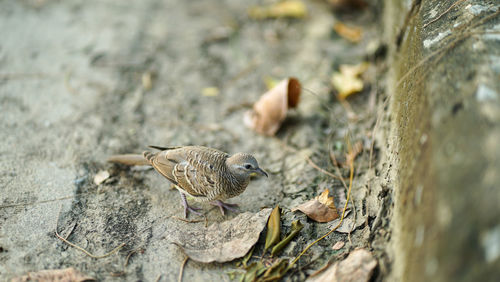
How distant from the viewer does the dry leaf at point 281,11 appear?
755 centimetres

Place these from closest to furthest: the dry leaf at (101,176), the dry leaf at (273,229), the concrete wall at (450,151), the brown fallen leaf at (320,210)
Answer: the concrete wall at (450,151)
the dry leaf at (273,229)
the brown fallen leaf at (320,210)
the dry leaf at (101,176)

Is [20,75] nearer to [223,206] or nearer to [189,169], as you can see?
[189,169]

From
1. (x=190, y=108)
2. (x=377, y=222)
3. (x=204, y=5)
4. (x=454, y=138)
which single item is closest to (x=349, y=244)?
(x=377, y=222)

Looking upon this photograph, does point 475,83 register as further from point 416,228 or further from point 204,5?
point 204,5

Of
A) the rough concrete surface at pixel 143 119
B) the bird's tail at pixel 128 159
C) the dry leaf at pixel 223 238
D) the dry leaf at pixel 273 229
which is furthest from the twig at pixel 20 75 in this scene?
the dry leaf at pixel 273 229

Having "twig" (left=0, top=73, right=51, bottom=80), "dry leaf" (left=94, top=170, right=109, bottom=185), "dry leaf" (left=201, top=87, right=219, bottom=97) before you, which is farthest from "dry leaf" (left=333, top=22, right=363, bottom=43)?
"twig" (left=0, top=73, right=51, bottom=80)

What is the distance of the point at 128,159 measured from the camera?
457 cm

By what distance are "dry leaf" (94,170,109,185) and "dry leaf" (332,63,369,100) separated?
10.5 ft

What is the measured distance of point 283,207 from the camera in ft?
13.7

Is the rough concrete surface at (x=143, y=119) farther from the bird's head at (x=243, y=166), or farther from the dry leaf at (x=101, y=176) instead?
the bird's head at (x=243, y=166)

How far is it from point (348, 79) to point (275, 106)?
4.54 ft

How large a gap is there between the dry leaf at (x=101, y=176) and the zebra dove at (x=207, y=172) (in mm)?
613

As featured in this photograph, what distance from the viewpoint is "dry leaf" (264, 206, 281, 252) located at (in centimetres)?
370

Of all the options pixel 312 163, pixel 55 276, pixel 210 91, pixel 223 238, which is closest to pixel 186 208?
pixel 223 238
